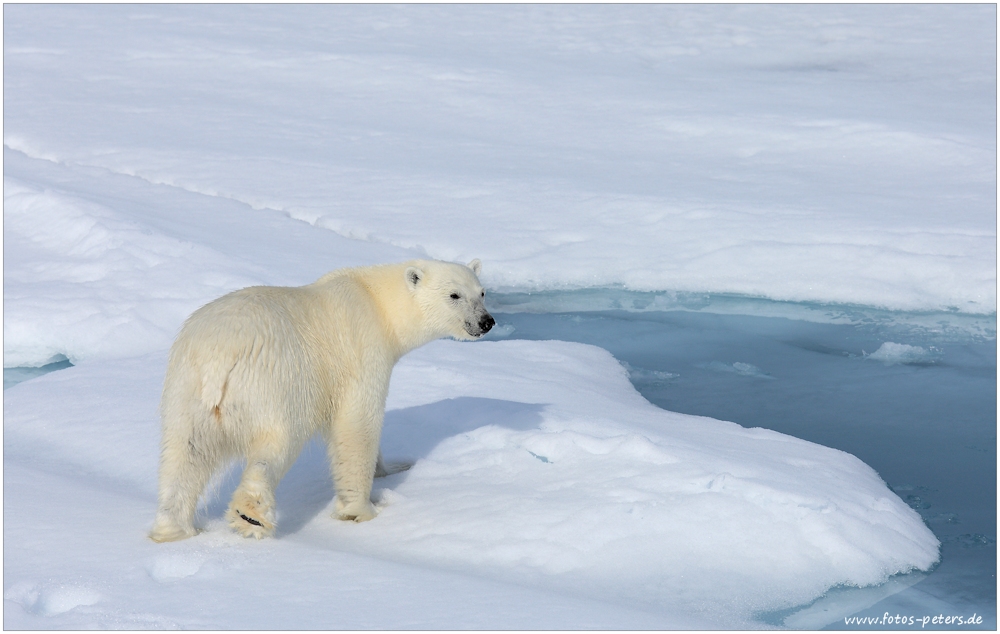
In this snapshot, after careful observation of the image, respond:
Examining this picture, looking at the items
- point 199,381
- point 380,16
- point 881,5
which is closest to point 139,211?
point 199,381

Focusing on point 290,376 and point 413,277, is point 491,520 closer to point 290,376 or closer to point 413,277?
point 290,376

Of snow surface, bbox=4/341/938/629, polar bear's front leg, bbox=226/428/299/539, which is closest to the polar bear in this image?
polar bear's front leg, bbox=226/428/299/539

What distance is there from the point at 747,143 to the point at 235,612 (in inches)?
307

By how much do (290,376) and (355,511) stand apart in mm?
566

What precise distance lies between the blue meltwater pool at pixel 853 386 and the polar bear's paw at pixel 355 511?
4.39 feet

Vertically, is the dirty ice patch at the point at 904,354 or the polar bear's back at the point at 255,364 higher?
the polar bear's back at the point at 255,364

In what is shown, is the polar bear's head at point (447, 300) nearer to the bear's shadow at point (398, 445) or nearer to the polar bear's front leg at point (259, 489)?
the bear's shadow at point (398, 445)

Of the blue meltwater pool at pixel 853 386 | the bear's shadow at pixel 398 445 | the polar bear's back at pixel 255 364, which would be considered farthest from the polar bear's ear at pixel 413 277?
the blue meltwater pool at pixel 853 386

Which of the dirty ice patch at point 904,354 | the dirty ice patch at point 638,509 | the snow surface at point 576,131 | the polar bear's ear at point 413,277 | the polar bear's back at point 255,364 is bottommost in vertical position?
the dirty ice patch at point 638,509

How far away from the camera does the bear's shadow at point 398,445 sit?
11.2ft

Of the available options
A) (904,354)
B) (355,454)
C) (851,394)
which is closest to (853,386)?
(851,394)

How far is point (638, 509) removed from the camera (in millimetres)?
3176

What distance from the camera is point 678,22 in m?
15.5

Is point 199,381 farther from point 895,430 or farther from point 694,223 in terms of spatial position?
point 694,223
